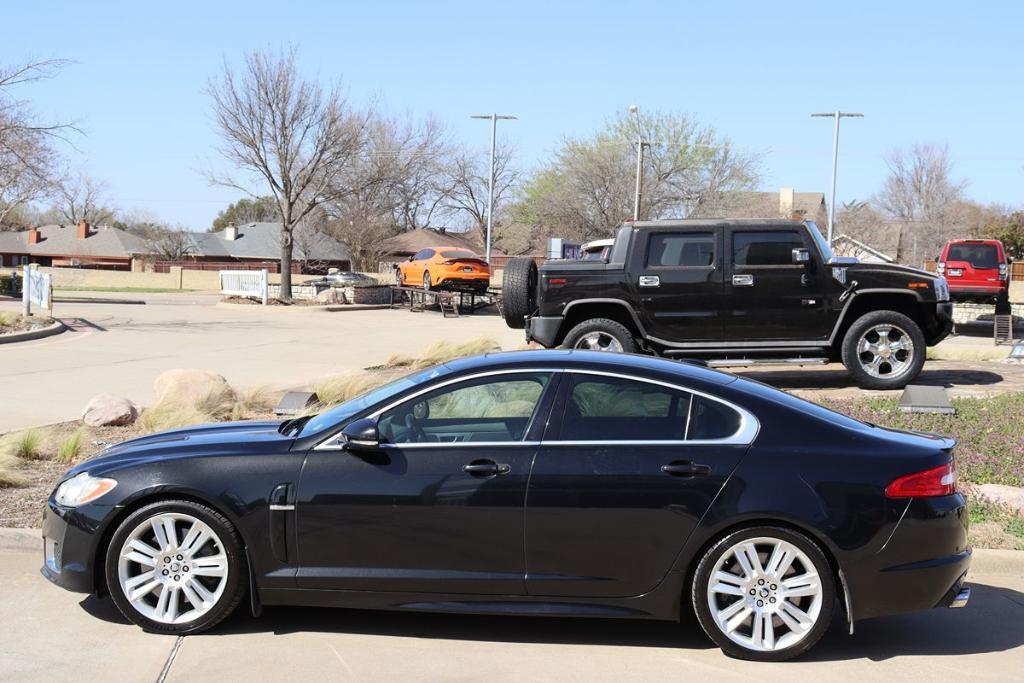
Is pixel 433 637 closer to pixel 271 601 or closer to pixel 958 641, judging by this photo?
pixel 271 601

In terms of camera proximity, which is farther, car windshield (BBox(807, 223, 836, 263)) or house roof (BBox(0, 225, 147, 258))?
house roof (BBox(0, 225, 147, 258))

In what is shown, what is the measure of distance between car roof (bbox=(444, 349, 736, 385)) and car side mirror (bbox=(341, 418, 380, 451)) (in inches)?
20.5

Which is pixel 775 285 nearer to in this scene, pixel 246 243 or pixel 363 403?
pixel 363 403

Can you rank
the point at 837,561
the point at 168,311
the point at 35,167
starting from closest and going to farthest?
1. the point at 837,561
2. the point at 35,167
3. the point at 168,311

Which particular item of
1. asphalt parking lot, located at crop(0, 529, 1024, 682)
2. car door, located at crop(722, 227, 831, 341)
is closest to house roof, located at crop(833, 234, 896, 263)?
car door, located at crop(722, 227, 831, 341)

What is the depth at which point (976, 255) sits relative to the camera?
26.8m

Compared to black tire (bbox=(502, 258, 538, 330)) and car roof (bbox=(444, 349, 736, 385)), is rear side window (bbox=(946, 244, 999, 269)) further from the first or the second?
car roof (bbox=(444, 349, 736, 385))

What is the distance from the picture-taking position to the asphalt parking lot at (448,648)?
454cm

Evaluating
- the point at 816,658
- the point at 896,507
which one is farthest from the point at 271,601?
the point at 896,507

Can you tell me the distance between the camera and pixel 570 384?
4.98 metres

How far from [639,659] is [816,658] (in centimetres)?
83

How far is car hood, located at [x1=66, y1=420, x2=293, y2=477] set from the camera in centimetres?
498

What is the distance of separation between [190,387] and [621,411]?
675cm

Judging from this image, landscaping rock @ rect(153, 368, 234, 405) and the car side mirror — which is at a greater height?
the car side mirror
